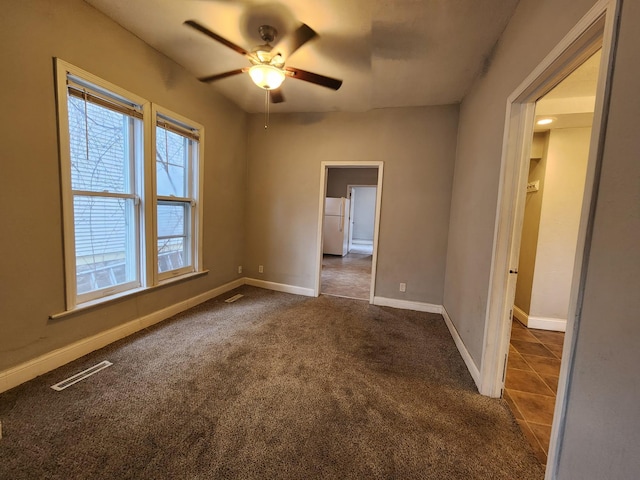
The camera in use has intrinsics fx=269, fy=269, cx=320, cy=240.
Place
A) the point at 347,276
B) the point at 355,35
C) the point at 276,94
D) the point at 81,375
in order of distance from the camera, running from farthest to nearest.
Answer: the point at 347,276 → the point at 276,94 → the point at 355,35 → the point at 81,375

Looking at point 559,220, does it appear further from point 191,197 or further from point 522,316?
point 191,197

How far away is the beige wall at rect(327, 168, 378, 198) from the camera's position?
7.66 metres

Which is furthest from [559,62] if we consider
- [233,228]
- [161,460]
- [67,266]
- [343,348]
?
[233,228]

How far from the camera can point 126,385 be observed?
185 centimetres

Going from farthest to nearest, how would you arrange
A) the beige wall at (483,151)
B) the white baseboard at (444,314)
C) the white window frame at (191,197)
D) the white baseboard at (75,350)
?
the white window frame at (191,197) → the white baseboard at (444,314) → the white baseboard at (75,350) → the beige wall at (483,151)

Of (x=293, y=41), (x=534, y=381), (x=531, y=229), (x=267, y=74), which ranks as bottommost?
(x=534, y=381)

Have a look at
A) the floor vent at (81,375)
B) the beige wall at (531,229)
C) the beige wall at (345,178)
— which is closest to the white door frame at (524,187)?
the beige wall at (531,229)

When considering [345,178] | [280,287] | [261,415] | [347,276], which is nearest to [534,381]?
[261,415]

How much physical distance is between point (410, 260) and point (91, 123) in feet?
11.8

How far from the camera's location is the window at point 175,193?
280cm

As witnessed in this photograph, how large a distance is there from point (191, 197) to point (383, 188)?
2.44 meters

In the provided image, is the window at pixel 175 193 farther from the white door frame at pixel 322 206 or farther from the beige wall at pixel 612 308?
the beige wall at pixel 612 308

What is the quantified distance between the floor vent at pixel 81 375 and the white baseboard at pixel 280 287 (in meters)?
2.32

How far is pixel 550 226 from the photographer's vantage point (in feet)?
10.3
